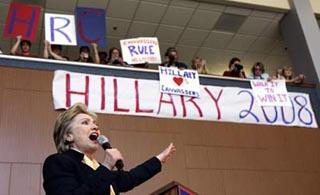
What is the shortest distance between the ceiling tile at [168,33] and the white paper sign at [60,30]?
2383 mm

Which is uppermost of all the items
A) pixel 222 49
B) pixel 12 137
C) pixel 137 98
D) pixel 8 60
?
pixel 222 49

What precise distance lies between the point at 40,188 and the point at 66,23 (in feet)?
5.36

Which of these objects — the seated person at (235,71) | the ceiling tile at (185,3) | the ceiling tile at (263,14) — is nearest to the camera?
the seated person at (235,71)

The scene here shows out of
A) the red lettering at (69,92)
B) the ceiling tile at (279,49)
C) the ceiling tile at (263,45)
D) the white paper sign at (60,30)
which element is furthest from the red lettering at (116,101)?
the ceiling tile at (279,49)

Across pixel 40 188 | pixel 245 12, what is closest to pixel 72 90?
pixel 40 188

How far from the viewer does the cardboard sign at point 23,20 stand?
15.0 ft

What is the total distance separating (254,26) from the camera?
694 cm

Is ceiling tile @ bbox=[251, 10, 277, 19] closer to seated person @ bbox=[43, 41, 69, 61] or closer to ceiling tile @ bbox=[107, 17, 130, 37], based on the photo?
ceiling tile @ bbox=[107, 17, 130, 37]

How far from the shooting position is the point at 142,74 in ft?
15.3

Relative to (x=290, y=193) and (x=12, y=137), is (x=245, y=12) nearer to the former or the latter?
(x=290, y=193)

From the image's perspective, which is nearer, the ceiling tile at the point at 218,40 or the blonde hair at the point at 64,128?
the blonde hair at the point at 64,128

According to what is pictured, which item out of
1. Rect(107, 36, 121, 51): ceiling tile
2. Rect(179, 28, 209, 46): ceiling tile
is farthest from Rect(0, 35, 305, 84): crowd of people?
Rect(107, 36, 121, 51): ceiling tile

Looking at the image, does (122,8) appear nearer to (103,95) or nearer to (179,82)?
(179,82)

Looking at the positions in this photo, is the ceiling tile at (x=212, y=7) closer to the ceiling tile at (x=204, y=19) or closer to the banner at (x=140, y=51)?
the ceiling tile at (x=204, y=19)
